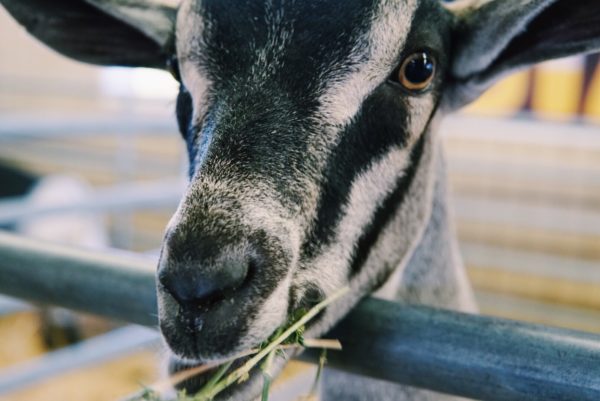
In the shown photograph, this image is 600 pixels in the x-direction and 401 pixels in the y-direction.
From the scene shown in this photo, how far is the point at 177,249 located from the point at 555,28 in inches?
A: 38.0

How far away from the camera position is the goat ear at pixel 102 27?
1.61m

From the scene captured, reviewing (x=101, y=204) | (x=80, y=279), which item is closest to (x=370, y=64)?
(x=80, y=279)

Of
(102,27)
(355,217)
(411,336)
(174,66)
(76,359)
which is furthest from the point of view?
(76,359)

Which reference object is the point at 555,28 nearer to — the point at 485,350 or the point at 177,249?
the point at 485,350

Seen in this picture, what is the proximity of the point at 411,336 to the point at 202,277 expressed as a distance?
14.1 inches

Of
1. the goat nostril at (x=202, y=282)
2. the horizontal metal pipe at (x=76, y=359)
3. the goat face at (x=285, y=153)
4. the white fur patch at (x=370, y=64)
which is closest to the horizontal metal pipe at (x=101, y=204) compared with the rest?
the horizontal metal pipe at (x=76, y=359)

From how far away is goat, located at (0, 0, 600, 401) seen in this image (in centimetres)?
102

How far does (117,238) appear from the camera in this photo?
650 cm

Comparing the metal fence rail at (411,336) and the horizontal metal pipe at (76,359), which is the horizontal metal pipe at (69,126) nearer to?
the horizontal metal pipe at (76,359)

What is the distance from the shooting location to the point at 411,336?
1080 millimetres

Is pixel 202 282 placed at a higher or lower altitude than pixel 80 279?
higher

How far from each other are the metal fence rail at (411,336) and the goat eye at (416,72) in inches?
17.3

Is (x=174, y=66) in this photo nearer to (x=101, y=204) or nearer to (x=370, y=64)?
(x=370, y=64)

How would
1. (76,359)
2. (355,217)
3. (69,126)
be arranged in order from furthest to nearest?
(69,126) < (76,359) < (355,217)
